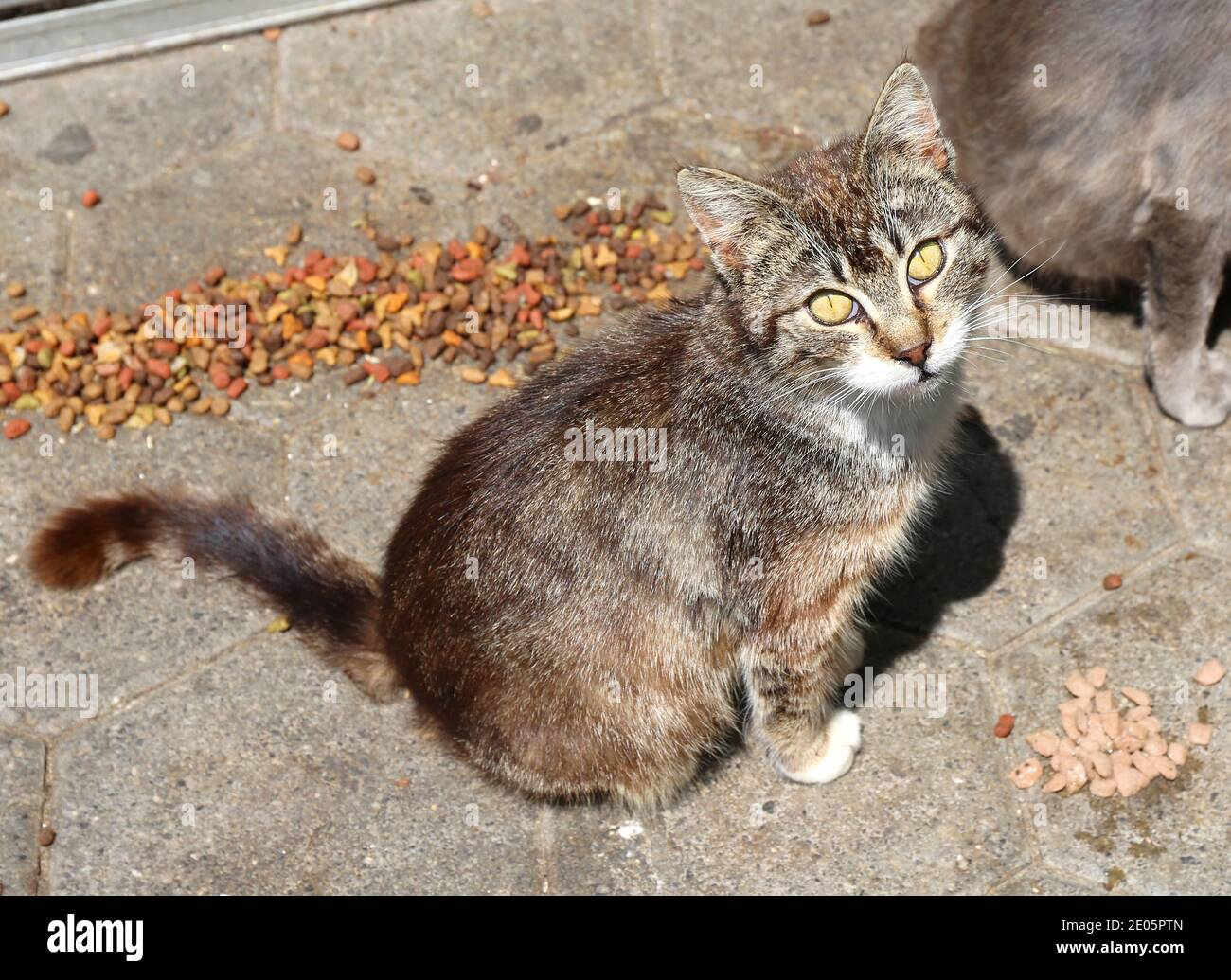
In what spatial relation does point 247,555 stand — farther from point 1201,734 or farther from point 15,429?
point 1201,734

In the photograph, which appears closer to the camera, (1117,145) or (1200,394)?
(1117,145)

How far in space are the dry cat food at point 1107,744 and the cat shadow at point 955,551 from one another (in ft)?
1.51

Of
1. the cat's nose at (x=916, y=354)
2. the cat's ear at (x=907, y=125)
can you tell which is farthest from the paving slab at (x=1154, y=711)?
the cat's ear at (x=907, y=125)

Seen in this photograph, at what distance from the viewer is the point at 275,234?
4973mm

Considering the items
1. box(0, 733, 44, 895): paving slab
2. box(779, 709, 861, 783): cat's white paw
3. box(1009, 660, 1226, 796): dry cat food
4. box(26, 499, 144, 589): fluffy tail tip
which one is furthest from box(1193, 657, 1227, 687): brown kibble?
box(0, 733, 44, 895): paving slab

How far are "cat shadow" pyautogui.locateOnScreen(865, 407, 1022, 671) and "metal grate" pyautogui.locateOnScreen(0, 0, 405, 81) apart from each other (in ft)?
10.4

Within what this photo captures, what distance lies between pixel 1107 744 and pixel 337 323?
2897 mm

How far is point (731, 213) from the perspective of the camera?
304 centimetres

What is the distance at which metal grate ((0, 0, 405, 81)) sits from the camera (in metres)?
5.35

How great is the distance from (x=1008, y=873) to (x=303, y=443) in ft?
8.64

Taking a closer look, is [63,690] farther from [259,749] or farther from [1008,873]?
[1008,873]

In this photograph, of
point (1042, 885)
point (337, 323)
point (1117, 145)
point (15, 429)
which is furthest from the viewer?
point (337, 323)

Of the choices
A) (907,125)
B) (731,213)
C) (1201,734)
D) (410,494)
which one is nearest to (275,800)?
(410,494)
